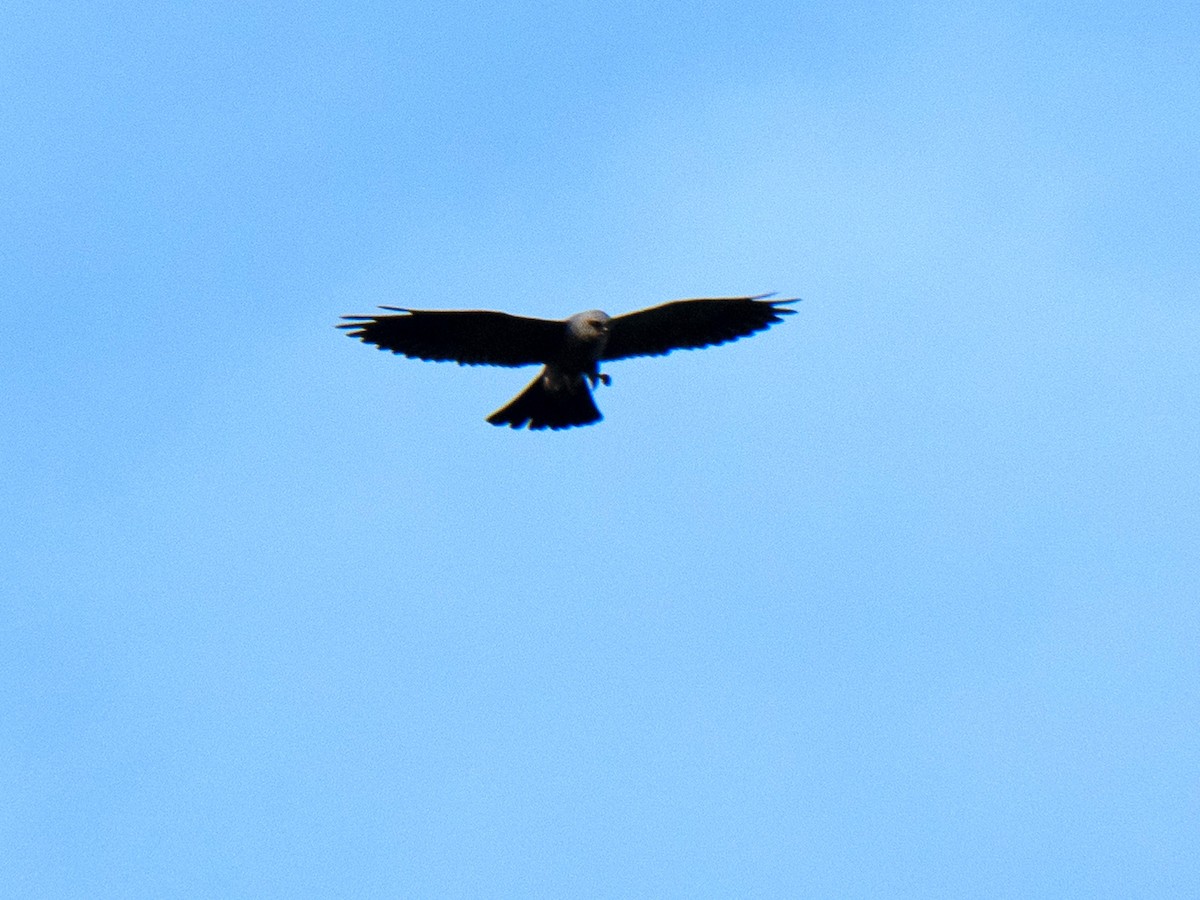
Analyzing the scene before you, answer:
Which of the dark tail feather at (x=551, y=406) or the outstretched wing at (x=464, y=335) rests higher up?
the outstretched wing at (x=464, y=335)

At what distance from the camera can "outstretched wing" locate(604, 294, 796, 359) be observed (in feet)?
49.0

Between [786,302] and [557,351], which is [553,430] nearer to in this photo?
[557,351]

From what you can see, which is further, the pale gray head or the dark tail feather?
the dark tail feather

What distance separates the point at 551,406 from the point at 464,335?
949mm

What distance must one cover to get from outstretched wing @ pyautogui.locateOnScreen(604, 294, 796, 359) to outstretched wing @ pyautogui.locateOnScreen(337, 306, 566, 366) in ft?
2.13

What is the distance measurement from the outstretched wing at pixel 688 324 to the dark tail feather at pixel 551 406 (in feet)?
1.97

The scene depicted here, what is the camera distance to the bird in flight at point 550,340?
567 inches

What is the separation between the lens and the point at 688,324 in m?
15.3

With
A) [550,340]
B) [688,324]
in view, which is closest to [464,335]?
[550,340]

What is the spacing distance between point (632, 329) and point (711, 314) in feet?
2.52

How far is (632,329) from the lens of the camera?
15.0 metres

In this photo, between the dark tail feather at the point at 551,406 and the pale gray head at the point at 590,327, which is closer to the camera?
the pale gray head at the point at 590,327

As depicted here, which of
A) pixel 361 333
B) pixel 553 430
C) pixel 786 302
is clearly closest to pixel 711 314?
pixel 786 302

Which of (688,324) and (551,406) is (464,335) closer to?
(551,406)
